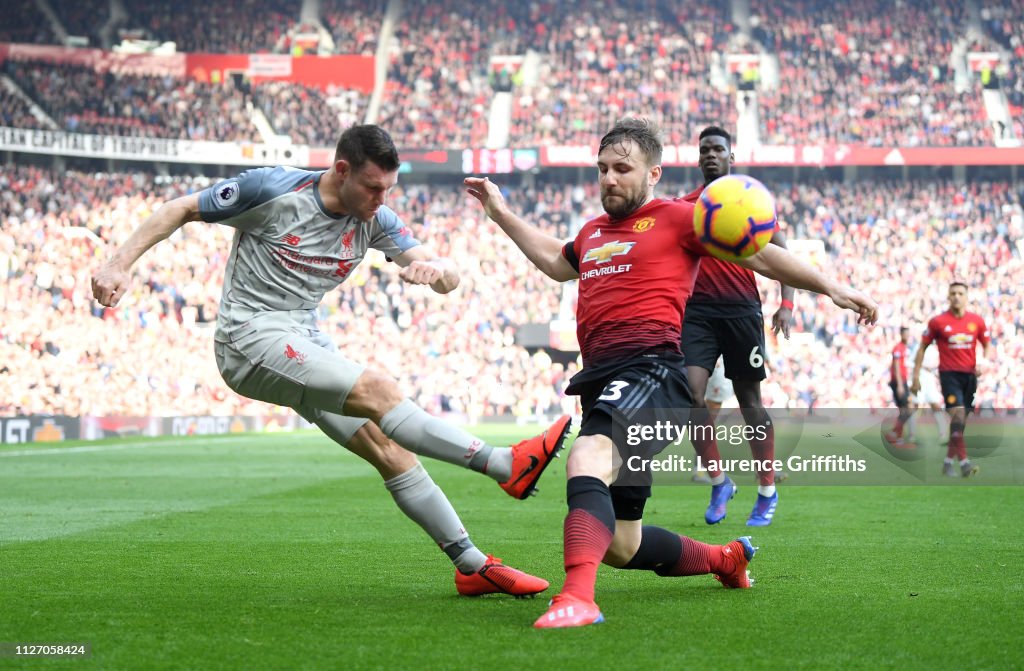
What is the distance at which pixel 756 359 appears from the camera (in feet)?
28.0

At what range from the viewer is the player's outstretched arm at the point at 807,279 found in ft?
15.8

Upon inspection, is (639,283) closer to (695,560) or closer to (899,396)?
(695,560)

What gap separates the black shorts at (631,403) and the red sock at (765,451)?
3527 millimetres

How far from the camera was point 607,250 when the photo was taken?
5137mm

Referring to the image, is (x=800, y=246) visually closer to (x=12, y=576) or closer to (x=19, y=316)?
(x=19, y=316)

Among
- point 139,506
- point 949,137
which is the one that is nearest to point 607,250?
point 139,506

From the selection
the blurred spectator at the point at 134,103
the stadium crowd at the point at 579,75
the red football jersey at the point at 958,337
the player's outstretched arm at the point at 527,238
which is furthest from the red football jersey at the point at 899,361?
the blurred spectator at the point at 134,103

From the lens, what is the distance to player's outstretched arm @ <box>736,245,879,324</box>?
4.80 meters

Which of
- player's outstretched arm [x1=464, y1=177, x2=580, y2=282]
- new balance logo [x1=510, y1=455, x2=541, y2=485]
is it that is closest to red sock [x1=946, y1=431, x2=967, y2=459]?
player's outstretched arm [x1=464, y1=177, x2=580, y2=282]

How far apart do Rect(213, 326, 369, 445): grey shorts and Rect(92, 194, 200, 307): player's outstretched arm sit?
570 millimetres

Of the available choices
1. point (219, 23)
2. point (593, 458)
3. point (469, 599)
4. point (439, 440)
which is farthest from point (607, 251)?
point (219, 23)

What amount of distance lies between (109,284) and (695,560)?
2.74 metres

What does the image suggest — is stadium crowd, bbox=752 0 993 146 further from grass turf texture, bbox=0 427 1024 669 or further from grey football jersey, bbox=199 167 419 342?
grey football jersey, bbox=199 167 419 342

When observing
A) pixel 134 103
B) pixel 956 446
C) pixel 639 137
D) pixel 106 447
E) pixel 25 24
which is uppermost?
pixel 25 24
